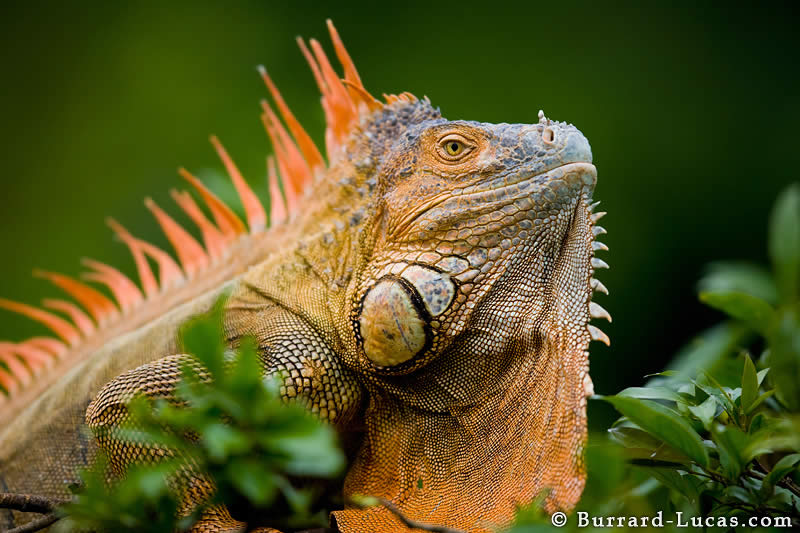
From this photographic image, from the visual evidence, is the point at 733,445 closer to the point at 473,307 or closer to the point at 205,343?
the point at 473,307

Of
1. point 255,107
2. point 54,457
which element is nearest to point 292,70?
point 255,107

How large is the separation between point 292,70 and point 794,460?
4.61 metres

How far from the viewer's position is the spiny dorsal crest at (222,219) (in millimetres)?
2391

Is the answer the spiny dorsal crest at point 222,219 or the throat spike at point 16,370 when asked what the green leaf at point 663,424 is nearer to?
the spiny dorsal crest at point 222,219

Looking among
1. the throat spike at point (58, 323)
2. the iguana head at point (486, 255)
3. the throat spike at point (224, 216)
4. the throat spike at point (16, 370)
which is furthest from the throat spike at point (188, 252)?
A: the iguana head at point (486, 255)

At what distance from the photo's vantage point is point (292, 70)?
5.42 metres

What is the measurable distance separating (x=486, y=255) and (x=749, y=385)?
68cm

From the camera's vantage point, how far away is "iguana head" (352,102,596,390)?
1893mm

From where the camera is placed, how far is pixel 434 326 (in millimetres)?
1884

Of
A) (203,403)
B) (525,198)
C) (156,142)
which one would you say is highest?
(156,142)

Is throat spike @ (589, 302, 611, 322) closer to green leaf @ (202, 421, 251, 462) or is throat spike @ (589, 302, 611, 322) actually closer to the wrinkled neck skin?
the wrinkled neck skin

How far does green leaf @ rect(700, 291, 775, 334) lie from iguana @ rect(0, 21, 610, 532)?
1.33ft

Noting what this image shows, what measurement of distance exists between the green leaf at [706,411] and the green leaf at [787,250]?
0.43m

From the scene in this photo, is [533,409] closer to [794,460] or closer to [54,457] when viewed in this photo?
[794,460]
